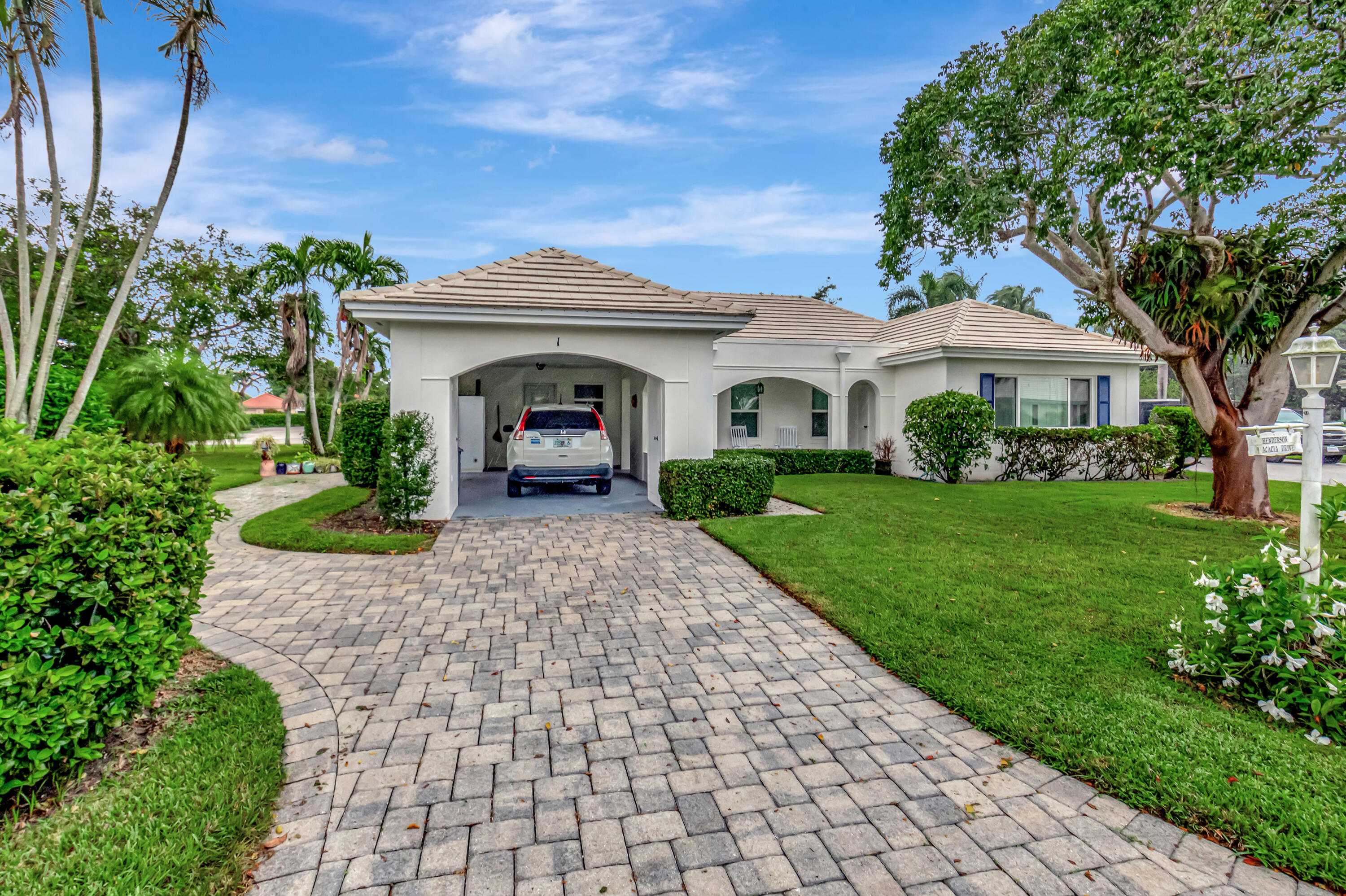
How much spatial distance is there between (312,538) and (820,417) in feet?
45.9

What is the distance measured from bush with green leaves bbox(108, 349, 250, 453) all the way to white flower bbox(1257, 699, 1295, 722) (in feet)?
66.4

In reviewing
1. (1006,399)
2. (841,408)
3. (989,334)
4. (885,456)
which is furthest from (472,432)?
(1006,399)

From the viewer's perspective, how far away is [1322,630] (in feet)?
10.5

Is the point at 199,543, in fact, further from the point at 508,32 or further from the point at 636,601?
the point at 508,32

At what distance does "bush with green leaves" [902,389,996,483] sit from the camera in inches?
536

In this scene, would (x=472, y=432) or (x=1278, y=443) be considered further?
(x=472, y=432)

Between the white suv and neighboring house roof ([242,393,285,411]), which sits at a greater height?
neighboring house roof ([242,393,285,411])

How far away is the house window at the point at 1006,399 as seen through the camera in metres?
15.7

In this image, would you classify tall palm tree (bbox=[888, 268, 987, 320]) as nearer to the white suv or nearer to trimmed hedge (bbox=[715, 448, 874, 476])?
trimmed hedge (bbox=[715, 448, 874, 476])

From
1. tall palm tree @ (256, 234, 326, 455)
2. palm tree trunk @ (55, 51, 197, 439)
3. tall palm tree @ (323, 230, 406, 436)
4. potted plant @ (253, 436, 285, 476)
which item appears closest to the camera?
palm tree trunk @ (55, 51, 197, 439)

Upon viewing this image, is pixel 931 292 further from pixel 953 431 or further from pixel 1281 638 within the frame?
pixel 1281 638

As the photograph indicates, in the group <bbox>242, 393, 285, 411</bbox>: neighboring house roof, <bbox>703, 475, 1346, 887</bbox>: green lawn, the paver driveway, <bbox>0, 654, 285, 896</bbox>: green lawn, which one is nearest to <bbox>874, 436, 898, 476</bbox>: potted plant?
<bbox>703, 475, 1346, 887</bbox>: green lawn

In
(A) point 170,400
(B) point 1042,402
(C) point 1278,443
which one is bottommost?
(C) point 1278,443

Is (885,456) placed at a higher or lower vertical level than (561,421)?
lower
